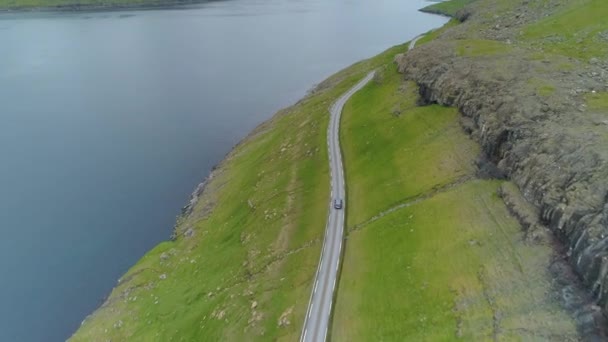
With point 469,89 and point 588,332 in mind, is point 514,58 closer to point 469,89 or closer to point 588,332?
point 469,89

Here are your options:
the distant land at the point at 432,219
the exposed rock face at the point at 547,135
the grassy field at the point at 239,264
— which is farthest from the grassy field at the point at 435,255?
the grassy field at the point at 239,264

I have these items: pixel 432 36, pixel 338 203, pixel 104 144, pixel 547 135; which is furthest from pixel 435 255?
pixel 432 36

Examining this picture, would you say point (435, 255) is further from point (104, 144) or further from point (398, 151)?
point (104, 144)

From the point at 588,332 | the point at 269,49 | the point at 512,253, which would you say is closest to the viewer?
the point at 588,332

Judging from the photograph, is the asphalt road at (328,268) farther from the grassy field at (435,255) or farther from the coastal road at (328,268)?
the grassy field at (435,255)

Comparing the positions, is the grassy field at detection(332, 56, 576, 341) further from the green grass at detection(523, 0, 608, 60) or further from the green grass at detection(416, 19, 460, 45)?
the green grass at detection(416, 19, 460, 45)

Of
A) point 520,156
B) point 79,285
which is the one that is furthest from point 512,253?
point 79,285
